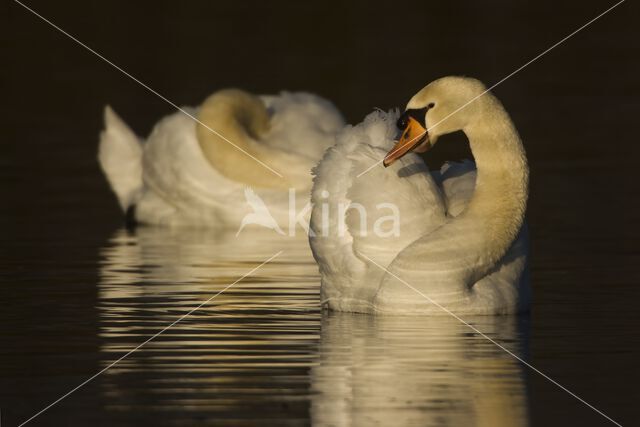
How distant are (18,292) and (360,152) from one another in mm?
2468

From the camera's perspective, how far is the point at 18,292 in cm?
1348

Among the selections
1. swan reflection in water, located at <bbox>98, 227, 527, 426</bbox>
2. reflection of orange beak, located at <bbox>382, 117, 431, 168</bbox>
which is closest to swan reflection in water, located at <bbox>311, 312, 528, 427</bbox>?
swan reflection in water, located at <bbox>98, 227, 527, 426</bbox>

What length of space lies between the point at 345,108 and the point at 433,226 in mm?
15227

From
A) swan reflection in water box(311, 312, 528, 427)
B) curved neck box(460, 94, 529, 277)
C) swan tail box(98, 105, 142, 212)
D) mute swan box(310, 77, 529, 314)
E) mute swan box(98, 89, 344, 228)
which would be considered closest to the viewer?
swan reflection in water box(311, 312, 528, 427)

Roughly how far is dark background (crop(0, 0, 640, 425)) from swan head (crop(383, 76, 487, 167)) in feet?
4.20

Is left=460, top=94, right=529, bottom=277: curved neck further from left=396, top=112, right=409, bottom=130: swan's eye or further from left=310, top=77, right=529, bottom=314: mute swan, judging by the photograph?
left=396, top=112, right=409, bottom=130: swan's eye

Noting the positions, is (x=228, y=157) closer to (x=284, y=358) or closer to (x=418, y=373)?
(x=284, y=358)

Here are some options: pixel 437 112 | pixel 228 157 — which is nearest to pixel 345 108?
pixel 228 157

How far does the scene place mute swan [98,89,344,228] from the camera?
1875cm

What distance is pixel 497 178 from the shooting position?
12.5m

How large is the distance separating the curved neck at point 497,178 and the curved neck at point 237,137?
632 centimetres

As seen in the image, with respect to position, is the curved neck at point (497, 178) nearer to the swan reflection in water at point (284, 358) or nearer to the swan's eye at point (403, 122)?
the swan's eye at point (403, 122)

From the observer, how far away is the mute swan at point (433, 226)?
12.2m

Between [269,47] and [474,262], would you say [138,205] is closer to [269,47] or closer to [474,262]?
[474,262]
